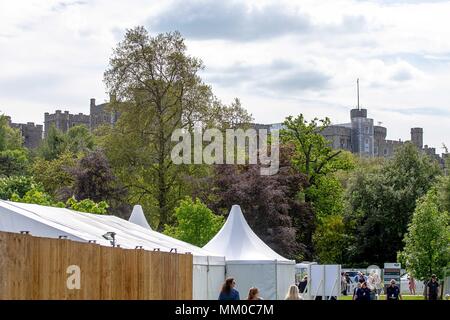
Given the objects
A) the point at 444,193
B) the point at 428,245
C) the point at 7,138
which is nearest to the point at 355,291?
the point at 428,245

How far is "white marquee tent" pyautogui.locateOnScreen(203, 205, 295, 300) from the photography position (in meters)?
38.8

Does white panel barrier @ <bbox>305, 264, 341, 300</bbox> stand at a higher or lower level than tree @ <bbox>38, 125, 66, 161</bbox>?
lower

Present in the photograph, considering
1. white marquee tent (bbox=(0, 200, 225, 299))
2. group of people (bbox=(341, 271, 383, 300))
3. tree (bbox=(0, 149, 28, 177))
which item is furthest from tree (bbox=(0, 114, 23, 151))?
white marquee tent (bbox=(0, 200, 225, 299))

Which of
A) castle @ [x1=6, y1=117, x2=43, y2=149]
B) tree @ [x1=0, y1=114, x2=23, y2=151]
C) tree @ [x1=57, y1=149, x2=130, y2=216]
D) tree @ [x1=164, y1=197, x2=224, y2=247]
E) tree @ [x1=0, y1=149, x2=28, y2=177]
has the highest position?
castle @ [x1=6, y1=117, x2=43, y2=149]

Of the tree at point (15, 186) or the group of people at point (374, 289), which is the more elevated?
the tree at point (15, 186)

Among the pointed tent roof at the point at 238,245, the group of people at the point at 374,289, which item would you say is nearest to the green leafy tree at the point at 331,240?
the group of people at the point at 374,289

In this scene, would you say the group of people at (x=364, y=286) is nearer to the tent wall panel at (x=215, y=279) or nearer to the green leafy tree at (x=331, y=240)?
the tent wall panel at (x=215, y=279)

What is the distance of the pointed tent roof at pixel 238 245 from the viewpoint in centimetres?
4047

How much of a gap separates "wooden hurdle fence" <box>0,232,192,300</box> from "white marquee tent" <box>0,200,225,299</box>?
243cm

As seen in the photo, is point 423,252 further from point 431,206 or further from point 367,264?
point 367,264

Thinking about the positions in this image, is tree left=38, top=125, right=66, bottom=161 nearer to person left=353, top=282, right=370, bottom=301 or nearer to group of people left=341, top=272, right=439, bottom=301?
group of people left=341, top=272, right=439, bottom=301

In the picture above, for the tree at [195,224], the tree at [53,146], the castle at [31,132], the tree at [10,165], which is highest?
the castle at [31,132]

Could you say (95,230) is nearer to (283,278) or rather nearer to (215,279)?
(215,279)

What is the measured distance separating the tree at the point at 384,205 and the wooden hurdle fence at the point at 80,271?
197 ft
